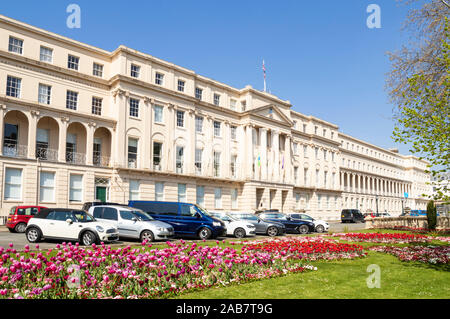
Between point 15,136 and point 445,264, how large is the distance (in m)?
29.5

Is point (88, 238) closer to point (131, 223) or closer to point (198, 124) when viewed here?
point (131, 223)

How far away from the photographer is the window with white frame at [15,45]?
93.3ft

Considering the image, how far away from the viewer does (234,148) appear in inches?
1729

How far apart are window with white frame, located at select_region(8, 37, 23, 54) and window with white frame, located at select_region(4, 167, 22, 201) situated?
942 centimetres

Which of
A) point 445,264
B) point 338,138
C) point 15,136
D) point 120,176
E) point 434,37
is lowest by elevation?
point 445,264

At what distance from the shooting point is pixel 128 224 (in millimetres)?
18375

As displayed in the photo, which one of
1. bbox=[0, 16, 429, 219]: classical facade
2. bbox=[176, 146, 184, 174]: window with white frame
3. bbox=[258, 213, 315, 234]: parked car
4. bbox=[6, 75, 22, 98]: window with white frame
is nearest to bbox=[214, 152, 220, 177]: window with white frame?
bbox=[0, 16, 429, 219]: classical facade

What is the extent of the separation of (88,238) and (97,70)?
73.7ft

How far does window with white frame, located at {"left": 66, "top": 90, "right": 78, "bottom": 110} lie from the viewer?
103ft

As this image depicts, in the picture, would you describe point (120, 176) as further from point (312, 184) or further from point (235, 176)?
point (312, 184)

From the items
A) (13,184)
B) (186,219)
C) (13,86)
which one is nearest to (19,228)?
(13,184)
